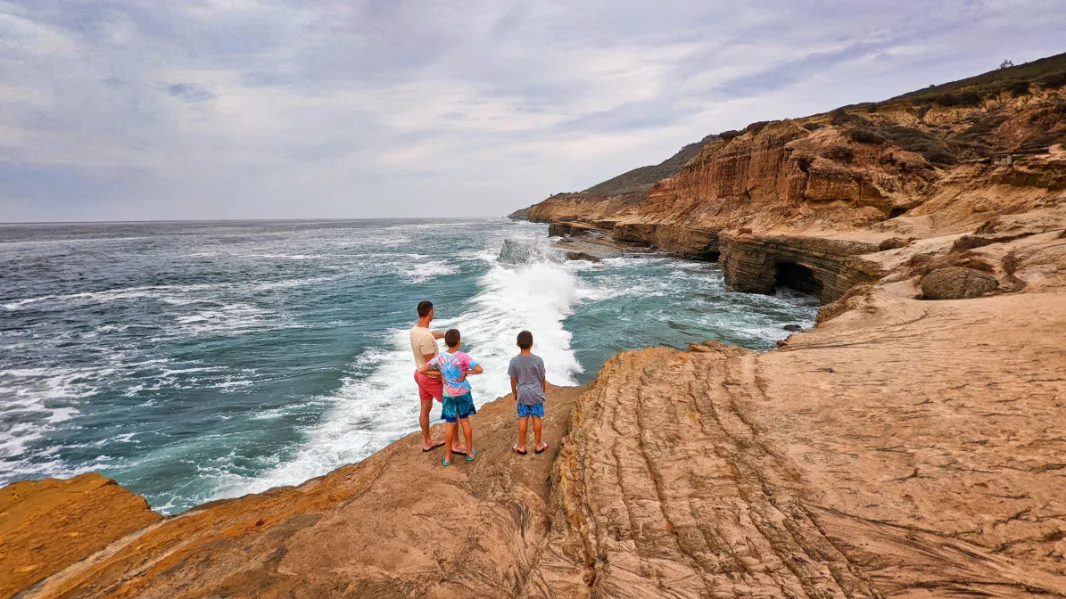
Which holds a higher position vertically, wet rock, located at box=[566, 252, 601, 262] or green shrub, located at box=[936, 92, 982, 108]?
green shrub, located at box=[936, 92, 982, 108]

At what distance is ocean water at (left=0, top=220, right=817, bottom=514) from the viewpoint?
22.7ft

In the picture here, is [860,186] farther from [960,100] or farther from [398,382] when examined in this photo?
[960,100]

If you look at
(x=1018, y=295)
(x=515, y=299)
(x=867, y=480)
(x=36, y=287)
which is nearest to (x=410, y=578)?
(x=867, y=480)

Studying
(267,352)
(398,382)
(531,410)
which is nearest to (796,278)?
(398,382)

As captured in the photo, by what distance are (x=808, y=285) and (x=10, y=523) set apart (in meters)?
22.5

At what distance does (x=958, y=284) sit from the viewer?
7.73 metres

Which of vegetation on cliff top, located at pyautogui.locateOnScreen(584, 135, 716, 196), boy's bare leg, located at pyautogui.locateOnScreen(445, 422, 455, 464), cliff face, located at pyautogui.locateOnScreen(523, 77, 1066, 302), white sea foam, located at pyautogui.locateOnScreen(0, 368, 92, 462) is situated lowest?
white sea foam, located at pyautogui.locateOnScreen(0, 368, 92, 462)

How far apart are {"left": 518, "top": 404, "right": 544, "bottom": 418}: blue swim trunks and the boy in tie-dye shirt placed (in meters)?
0.50

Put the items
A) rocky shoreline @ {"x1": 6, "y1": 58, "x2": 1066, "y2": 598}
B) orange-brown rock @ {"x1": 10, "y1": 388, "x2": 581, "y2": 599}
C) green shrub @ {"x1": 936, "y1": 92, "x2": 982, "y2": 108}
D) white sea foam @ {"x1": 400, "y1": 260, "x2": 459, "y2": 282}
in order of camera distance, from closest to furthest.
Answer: rocky shoreline @ {"x1": 6, "y1": 58, "x2": 1066, "y2": 598} < orange-brown rock @ {"x1": 10, "y1": 388, "x2": 581, "y2": 599} < white sea foam @ {"x1": 400, "y1": 260, "x2": 459, "y2": 282} < green shrub @ {"x1": 936, "y1": 92, "x2": 982, "y2": 108}

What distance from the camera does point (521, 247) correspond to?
33469 millimetres

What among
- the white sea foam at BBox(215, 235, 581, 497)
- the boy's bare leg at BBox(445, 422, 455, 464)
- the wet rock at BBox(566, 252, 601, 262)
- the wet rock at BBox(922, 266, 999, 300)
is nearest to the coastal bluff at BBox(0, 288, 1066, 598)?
the boy's bare leg at BBox(445, 422, 455, 464)

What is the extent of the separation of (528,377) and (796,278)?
19500 mm

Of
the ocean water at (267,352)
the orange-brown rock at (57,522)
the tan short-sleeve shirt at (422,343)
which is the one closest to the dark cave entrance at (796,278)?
the ocean water at (267,352)

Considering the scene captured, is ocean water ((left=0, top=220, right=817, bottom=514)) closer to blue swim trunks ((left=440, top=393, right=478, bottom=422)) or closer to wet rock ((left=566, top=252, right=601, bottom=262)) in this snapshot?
blue swim trunks ((left=440, top=393, right=478, bottom=422))
